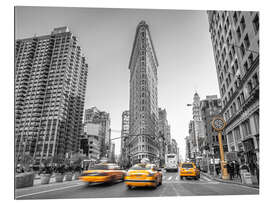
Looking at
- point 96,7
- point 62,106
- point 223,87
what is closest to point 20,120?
point 62,106

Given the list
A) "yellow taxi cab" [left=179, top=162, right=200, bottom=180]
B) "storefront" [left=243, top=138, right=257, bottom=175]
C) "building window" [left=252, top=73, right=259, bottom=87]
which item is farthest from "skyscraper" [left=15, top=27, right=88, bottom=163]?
"building window" [left=252, top=73, right=259, bottom=87]

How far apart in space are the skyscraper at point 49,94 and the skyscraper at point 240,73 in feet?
270

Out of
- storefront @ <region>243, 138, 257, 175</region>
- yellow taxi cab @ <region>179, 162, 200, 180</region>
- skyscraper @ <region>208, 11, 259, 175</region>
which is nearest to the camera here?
yellow taxi cab @ <region>179, 162, 200, 180</region>

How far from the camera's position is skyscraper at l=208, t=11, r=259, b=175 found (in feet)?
72.4

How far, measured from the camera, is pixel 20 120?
3866 inches

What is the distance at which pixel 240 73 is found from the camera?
2742cm

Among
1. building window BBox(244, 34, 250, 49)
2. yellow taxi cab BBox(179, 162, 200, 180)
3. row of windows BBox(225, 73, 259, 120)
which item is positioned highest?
building window BBox(244, 34, 250, 49)

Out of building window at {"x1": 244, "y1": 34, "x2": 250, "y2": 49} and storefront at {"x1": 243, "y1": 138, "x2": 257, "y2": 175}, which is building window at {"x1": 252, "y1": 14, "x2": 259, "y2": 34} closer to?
building window at {"x1": 244, "y1": 34, "x2": 250, "y2": 49}

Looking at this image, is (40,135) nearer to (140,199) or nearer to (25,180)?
(25,180)

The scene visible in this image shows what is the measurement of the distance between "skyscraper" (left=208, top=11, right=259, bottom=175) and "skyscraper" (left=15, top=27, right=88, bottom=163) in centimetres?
8239

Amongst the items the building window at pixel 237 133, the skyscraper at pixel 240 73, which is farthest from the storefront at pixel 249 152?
the building window at pixel 237 133
